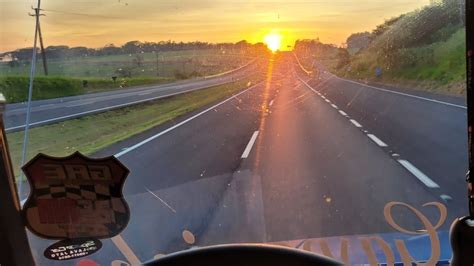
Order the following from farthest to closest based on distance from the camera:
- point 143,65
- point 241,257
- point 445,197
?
point 143,65 → point 445,197 → point 241,257

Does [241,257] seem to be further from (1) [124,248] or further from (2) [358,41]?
(2) [358,41]

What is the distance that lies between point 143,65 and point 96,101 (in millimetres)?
209

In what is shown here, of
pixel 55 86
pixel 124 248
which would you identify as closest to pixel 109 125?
pixel 55 86

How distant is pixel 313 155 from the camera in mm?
1753

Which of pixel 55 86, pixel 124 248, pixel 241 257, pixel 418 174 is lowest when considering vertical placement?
pixel 124 248

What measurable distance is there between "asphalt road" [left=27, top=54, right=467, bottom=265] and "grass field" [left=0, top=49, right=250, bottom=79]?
0.14 m

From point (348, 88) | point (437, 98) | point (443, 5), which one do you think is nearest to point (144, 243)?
point (348, 88)

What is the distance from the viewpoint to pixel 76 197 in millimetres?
1644

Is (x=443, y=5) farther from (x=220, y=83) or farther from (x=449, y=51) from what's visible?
(x=220, y=83)

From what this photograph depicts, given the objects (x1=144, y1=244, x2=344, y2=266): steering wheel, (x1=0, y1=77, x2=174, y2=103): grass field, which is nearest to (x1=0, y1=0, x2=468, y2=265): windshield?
(x1=0, y1=77, x2=174, y2=103): grass field

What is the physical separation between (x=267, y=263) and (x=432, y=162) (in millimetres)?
679

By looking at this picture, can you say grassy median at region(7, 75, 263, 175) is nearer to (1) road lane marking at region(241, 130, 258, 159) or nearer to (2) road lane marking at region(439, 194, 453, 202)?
(1) road lane marking at region(241, 130, 258, 159)

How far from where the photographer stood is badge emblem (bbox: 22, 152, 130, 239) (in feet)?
5.38

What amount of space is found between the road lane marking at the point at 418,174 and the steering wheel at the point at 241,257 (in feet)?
1.60
